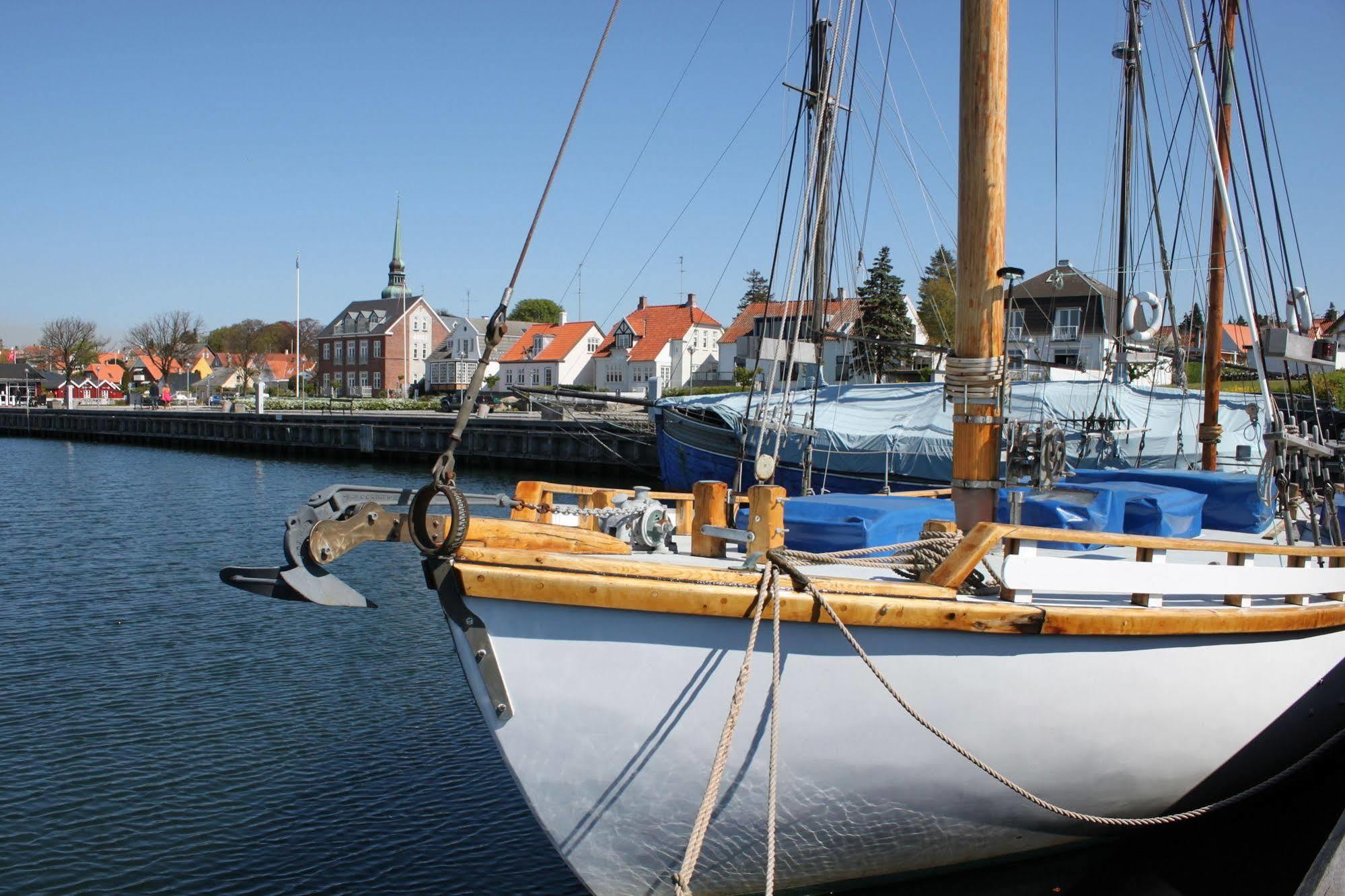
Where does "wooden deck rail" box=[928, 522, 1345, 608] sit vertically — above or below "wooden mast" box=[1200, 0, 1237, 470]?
below

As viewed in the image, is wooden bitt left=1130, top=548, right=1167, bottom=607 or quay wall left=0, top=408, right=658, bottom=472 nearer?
wooden bitt left=1130, top=548, right=1167, bottom=607

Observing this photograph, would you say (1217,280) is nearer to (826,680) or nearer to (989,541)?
(989,541)

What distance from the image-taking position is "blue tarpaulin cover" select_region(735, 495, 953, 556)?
6.84 metres

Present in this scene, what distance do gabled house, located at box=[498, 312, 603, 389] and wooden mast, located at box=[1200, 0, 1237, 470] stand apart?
68632mm

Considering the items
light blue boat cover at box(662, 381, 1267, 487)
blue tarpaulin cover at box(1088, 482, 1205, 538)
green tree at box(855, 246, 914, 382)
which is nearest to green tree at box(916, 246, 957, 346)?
green tree at box(855, 246, 914, 382)

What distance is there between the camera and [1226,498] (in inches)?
385

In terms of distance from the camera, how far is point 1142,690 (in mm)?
5984

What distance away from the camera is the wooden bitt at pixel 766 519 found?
5754 millimetres

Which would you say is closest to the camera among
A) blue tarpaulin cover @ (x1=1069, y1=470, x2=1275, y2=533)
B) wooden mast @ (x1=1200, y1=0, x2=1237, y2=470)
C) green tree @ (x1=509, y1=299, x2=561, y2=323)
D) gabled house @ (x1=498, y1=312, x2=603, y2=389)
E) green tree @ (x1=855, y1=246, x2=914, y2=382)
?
blue tarpaulin cover @ (x1=1069, y1=470, x2=1275, y2=533)

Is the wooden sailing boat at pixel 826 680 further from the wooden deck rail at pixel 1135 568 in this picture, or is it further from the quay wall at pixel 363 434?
the quay wall at pixel 363 434

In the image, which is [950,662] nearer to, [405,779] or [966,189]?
[966,189]

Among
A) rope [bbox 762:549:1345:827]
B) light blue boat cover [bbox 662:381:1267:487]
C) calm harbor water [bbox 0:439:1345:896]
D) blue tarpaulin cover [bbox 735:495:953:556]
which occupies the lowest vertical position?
calm harbor water [bbox 0:439:1345:896]

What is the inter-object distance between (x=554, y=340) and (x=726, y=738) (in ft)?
274

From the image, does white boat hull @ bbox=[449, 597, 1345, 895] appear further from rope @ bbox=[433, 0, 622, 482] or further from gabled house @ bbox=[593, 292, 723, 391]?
gabled house @ bbox=[593, 292, 723, 391]
